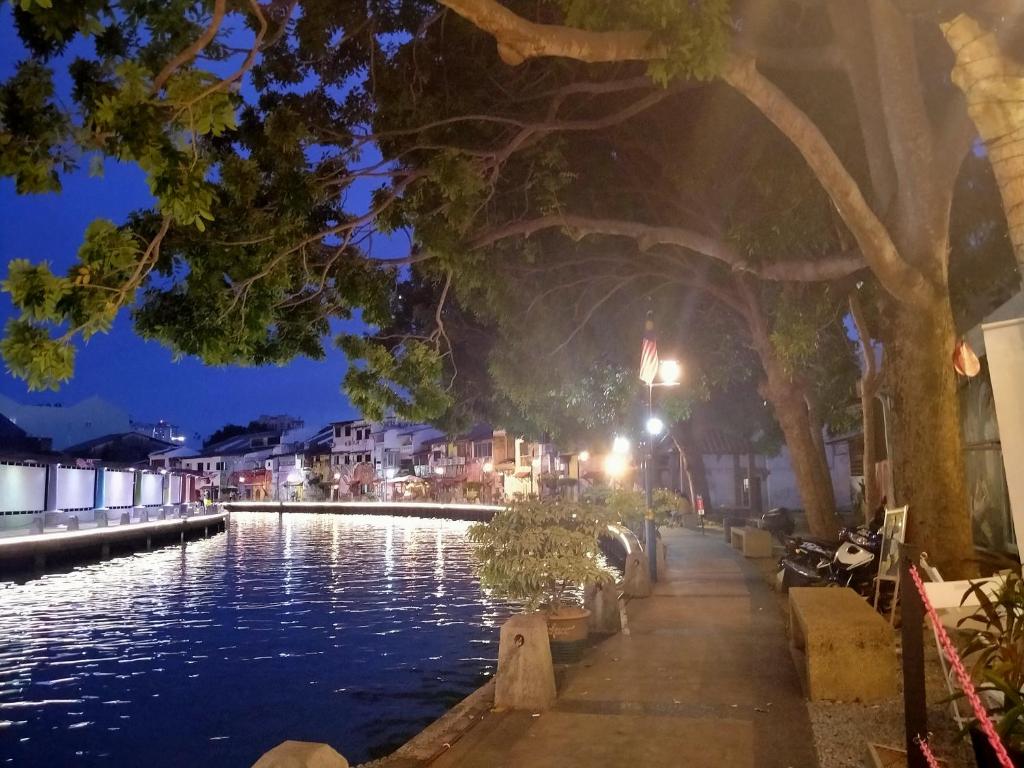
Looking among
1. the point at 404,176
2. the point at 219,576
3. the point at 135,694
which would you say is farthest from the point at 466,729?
the point at 219,576

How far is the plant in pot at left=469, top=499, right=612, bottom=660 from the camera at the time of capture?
10.4 m

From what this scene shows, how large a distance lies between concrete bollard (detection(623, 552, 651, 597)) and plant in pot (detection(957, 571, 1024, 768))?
28.3ft

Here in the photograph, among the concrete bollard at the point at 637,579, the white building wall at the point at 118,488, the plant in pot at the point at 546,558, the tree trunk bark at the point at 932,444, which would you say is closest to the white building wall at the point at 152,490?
the white building wall at the point at 118,488

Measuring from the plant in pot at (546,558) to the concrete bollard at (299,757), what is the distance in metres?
5.75

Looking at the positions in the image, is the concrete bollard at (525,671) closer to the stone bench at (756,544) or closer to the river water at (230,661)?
the river water at (230,661)

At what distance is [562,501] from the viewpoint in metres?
11.7

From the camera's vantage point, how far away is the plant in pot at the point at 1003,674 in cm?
412

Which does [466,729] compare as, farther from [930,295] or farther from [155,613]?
[155,613]

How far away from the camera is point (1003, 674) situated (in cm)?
464

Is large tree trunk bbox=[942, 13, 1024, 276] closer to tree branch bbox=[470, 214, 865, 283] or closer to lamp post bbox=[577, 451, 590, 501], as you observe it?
tree branch bbox=[470, 214, 865, 283]

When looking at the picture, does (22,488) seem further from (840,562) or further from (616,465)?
(840,562)


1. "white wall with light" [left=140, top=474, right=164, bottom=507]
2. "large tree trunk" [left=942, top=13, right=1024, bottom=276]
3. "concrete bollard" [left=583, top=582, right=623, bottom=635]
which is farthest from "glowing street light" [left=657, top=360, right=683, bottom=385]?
"white wall with light" [left=140, top=474, right=164, bottom=507]

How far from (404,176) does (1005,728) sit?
10781mm

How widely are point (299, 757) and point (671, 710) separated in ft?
12.4
